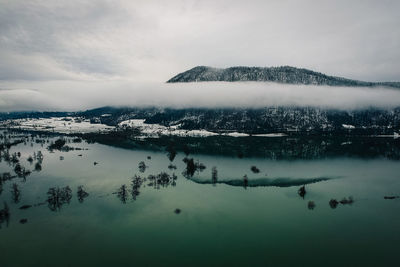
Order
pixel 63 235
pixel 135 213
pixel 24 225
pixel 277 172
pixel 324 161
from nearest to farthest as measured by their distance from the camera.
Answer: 1. pixel 63 235
2. pixel 24 225
3. pixel 135 213
4. pixel 277 172
5. pixel 324 161

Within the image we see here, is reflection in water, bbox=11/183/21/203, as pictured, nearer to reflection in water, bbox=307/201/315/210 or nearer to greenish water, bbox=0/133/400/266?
greenish water, bbox=0/133/400/266

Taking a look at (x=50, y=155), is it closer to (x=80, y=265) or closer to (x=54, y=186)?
(x=54, y=186)

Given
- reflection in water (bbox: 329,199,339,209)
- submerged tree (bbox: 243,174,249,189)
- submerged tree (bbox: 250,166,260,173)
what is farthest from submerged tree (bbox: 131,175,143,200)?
reflection in water (bbox: 329,199,339,209)

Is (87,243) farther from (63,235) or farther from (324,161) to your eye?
(324,161)

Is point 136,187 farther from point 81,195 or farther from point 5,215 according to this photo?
point 5,215

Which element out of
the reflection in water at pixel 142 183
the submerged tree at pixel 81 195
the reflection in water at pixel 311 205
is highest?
the submerged tree at pixel 81 195

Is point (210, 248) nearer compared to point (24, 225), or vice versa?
point (210, 248)

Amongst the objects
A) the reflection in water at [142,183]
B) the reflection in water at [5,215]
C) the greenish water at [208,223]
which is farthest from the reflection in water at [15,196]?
the reflection in water at [142,183]

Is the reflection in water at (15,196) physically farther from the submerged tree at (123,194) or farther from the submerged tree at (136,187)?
the submerged tree at (136,187)

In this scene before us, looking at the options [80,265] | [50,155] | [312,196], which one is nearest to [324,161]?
[312,196]

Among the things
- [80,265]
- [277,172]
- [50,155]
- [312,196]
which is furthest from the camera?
[50,155]
